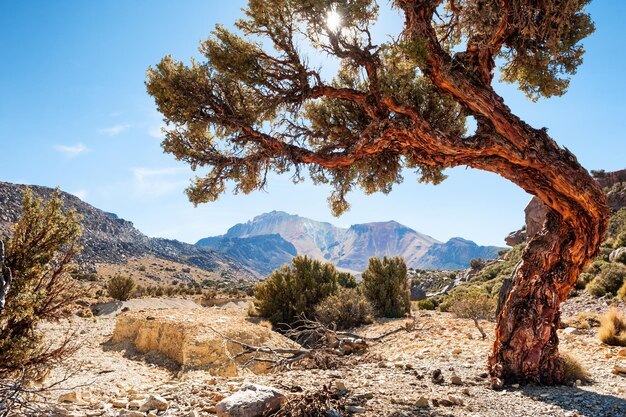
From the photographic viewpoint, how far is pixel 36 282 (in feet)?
16.2

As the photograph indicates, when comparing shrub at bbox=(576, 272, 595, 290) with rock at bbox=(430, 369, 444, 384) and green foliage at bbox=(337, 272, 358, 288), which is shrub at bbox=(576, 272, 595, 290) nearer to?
green foliage at bbox=(337, 272, 358, 288)

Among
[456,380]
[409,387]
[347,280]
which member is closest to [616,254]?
[347,280]

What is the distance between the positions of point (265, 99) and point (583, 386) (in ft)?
22.1

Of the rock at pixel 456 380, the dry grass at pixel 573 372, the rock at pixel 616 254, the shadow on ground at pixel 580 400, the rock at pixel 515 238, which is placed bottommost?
the rock at pixel 456 380

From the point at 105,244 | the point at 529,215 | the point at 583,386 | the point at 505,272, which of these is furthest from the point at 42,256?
the point at 105,244

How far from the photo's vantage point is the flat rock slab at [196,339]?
822cm

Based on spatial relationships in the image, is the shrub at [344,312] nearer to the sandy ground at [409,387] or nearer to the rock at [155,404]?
the sandy ground at [409,387]

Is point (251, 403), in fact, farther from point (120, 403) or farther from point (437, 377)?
point (437, 377)

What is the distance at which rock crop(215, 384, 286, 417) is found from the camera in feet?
12.1

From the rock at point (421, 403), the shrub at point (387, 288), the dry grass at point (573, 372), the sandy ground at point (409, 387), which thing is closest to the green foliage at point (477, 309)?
the shrub at point (387, 288)

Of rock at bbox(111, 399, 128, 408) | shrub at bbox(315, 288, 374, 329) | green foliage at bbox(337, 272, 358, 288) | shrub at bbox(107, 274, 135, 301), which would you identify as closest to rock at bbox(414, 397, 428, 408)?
rock at bbox(111, 399, 128, 408)

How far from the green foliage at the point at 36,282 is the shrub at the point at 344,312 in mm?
9021

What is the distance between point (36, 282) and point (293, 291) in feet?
35.4

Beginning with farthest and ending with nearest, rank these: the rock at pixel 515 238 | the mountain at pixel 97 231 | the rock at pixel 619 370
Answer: the mountain at pixel 97 231 → the rock at pixel 515 238 → the rock at pixel 619 370
